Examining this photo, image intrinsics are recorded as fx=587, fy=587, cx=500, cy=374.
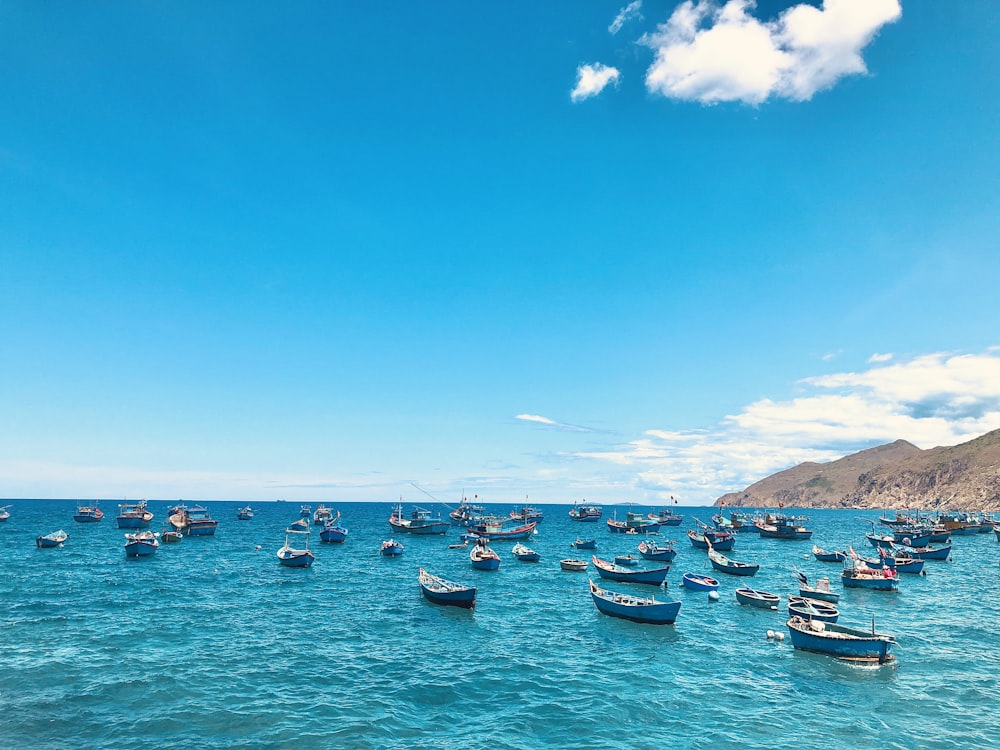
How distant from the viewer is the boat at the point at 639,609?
151ft

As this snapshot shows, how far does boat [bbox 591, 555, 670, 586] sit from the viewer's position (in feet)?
204

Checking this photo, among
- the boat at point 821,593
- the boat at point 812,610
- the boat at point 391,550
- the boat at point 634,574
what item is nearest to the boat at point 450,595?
the boat at point 634,574

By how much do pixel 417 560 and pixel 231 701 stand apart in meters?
58.5

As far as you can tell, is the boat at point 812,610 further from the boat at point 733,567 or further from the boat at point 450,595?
the boat at point 450,595

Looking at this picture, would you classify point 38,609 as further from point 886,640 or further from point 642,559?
point 642,559

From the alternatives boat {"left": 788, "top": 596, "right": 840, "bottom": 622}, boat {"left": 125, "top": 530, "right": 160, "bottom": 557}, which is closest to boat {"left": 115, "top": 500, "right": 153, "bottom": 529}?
boat {"left": 125, "top": 530, "right": 160, "bottom": 557}

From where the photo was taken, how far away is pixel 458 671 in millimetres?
35312

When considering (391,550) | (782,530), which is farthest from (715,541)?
(391,550)

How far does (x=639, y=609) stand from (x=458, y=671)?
17711 millimetres

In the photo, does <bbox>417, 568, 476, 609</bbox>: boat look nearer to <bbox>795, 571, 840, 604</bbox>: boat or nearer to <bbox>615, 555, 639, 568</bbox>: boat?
<bbox>795, 571, 840, 604</bbox>: boat

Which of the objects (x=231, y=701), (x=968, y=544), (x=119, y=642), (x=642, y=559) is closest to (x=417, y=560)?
(x=642, y=559)

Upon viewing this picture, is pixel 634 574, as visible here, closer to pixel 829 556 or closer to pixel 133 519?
pixel 829 556

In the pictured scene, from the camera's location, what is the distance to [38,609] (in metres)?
49.3

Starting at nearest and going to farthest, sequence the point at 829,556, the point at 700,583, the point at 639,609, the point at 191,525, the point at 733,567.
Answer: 1. the point at 639,609
2. the point at 700,583
3. the point at 733,567
4. the point at 829,556
5. the point at 191,525
